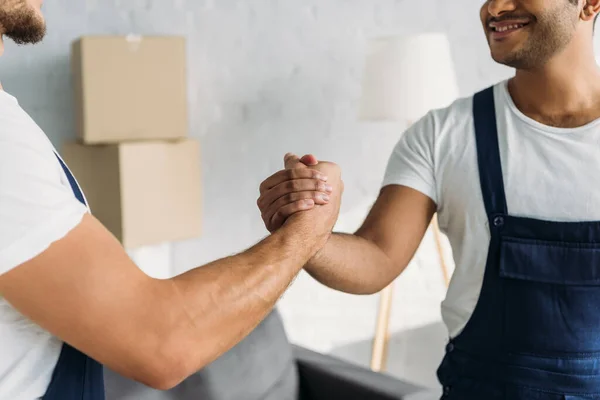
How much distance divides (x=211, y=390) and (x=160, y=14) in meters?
Result: 1.50

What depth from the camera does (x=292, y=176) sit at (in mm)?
1396

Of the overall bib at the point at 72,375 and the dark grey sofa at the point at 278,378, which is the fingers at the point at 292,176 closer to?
the overall bib at the point at 72,375

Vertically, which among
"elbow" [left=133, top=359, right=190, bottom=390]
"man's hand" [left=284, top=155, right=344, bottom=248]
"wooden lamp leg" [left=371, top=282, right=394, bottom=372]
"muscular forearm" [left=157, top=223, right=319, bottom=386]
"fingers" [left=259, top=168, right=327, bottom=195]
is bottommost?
"wooden lamp leg" [left=371, top=282, right=394, bottom=372]

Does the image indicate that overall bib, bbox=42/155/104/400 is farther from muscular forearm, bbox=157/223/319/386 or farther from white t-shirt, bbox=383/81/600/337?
white t-shirt, bbox=383/81/600/337

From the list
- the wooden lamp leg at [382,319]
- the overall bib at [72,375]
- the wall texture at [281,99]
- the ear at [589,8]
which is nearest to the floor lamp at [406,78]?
the wall texture at [281,99]

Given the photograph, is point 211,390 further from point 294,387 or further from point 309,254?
point 309,254

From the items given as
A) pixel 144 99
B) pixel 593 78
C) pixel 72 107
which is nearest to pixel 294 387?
pixel 144 99

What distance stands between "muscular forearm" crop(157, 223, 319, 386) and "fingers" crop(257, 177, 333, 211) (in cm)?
23

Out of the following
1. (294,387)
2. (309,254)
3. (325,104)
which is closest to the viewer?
(309,254)

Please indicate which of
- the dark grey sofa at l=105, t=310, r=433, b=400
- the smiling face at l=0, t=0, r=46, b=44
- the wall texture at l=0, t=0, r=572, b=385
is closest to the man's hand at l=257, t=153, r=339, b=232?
the smiling face at l=0, t=0, r=46, b=44

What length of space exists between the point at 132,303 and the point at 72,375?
211mm

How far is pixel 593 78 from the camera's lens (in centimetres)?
154

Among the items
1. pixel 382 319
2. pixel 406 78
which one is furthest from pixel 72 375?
pixel 382 319

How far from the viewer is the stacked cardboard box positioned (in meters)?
2.51
